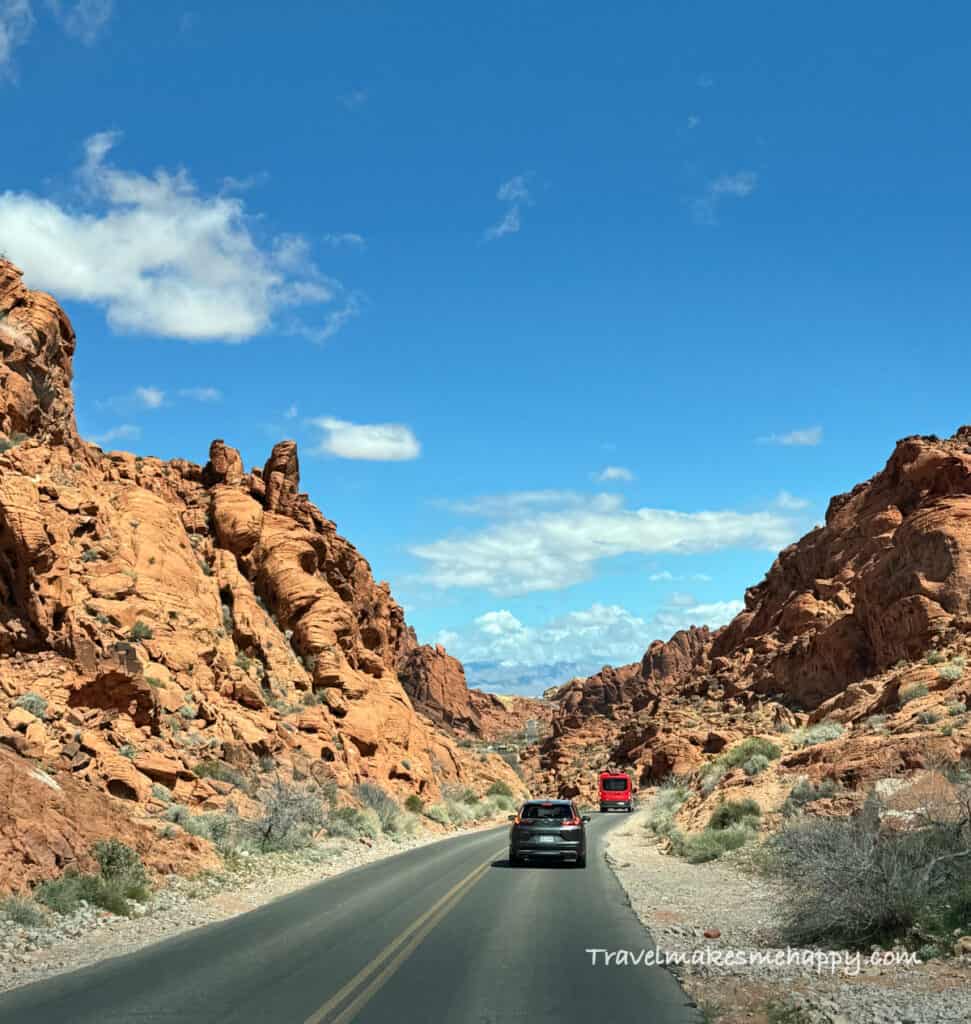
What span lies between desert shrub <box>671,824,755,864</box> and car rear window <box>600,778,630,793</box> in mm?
33174

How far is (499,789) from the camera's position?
5841 cm

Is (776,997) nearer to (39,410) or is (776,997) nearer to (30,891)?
(30,891)

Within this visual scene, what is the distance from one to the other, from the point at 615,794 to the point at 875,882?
4716 centimetres

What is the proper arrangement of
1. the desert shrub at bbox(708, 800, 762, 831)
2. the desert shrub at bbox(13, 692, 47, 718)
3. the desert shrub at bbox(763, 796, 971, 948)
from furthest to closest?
the desert shrub at bbox(13, 692, 47, 718) < the desert shrub at bbox(708, 800, 762, 831) < the desert shrub at bbox(763, 796, 971, 948)

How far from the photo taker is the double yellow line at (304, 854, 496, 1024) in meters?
8.17

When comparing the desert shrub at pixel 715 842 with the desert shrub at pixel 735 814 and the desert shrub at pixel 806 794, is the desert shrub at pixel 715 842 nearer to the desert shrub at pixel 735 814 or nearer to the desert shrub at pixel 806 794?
the desert shrub at pixel 735 814

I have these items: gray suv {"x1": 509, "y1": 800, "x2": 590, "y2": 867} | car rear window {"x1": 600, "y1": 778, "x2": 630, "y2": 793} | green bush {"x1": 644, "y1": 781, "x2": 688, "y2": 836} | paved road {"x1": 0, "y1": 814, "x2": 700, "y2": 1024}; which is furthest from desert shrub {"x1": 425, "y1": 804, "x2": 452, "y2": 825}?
paved road {"x1": 0, "y1": 814, "x2": 700, "y2": 1024}

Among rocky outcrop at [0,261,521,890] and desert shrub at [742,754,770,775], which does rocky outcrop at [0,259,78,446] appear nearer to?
rocky outcrop at [0,261,521,890]

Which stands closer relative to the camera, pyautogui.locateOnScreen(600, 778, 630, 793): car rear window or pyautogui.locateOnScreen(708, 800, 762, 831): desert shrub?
pyautogui.locateOnScreen(708, 800, 762, 831): desert shrub

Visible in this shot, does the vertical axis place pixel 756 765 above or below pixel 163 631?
below

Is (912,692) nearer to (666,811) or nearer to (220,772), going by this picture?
(666,811)

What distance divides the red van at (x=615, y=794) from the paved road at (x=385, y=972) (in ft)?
131

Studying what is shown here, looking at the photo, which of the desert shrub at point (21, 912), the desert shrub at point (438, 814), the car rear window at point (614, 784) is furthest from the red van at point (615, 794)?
the desert shrub at point (21, 912)

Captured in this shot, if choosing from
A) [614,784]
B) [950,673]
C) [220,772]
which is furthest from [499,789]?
[950,673]
